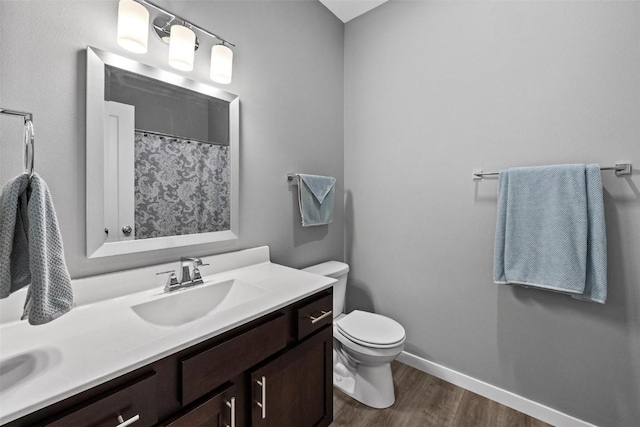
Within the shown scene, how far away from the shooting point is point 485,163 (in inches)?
64.4

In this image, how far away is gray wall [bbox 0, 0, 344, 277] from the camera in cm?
92

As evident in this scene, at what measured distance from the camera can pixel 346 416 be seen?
1.51 metres

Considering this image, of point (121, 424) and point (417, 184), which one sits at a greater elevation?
point (417, 184)

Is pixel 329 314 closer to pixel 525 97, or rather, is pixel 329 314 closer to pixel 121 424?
pixel 121 424

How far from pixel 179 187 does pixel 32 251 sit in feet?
2.20

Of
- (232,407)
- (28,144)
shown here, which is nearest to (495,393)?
(232,407)

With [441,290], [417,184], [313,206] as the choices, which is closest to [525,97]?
[417,184]

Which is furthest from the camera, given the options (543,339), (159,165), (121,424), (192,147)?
(543,339)

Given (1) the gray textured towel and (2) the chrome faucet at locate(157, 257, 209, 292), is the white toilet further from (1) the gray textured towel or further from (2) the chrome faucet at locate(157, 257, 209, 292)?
(1) the gray textured towel

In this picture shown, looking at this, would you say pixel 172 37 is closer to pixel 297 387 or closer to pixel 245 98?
pixel 245 98

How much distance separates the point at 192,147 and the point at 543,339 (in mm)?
2080

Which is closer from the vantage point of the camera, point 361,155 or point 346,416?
point 346,416

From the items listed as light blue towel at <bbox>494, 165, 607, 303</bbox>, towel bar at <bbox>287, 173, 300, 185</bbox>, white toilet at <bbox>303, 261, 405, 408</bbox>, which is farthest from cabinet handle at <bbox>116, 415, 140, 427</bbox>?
light blue towel at <bbox>494, 165, 607, 303</bbox>

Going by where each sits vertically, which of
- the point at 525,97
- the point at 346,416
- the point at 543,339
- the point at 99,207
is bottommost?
the point at 346,416
